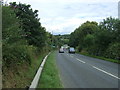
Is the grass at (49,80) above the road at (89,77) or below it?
above

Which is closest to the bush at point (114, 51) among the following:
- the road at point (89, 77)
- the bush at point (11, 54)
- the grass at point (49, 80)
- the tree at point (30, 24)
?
the tree at point (30, 24)

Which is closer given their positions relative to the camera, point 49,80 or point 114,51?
point 49,80

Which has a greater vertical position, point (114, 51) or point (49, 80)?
point (114, 51)

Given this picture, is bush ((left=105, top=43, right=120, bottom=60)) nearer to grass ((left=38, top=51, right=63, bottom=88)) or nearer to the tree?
the tree

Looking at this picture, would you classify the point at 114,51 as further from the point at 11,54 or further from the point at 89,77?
the point at 11,54

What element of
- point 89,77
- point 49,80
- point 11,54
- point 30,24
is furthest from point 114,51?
point 11,54

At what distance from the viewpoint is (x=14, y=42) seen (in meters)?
10.6

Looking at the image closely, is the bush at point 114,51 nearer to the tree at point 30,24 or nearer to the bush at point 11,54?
the tree at point 30,24

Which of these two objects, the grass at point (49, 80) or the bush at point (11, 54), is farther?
the grass at point (49, 80)

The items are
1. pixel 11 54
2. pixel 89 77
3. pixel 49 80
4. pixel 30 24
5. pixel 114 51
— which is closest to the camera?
pixel 11 54

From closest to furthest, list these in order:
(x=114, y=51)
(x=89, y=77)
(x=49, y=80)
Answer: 1. (x=49, y=80)
2. (x=89, y=77)
3. (x=114, y=51)

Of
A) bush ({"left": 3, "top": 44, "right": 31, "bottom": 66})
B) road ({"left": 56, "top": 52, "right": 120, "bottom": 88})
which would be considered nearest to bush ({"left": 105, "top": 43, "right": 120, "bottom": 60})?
road ({"left": 56, "top": 52, "right": 120, "bottom": 88})

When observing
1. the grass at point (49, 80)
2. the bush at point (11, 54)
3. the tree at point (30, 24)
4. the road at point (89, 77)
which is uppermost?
the tree at point (30, 24)

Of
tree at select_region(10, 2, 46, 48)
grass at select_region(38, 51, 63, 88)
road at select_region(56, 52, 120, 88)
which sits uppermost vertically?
tree at select_region(10, 2, 46, 48)
